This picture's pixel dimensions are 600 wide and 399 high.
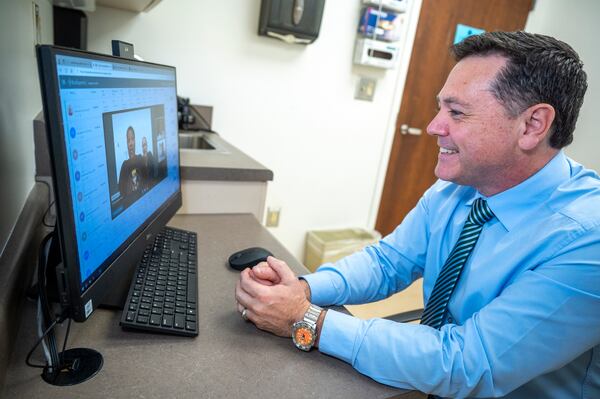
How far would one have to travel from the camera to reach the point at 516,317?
0.64m

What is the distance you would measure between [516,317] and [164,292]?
605mm

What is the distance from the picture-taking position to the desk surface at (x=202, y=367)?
1.73ft

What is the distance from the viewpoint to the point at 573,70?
774mm

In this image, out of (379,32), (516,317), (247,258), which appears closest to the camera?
(516,317)

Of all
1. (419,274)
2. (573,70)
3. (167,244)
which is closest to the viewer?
(573,70)

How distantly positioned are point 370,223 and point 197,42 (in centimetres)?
164

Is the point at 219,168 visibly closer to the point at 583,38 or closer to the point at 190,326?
the point at 190,326

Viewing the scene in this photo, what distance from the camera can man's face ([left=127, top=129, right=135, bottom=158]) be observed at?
0.69 metres

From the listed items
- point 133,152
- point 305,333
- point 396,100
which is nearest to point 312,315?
point 305,333

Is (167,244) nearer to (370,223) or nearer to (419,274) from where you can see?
(419,274)

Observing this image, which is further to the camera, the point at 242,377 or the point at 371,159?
the point at 371,159

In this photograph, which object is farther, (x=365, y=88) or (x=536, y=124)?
→ (x=365, y=88)

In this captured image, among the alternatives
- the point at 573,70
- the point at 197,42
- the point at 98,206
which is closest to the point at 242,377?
the point at 98,206

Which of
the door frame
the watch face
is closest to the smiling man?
the watch face
